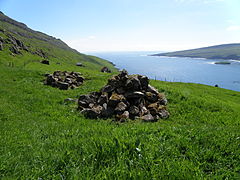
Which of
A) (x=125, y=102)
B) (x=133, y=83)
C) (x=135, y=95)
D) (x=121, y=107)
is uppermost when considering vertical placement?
(x=133, y=83)

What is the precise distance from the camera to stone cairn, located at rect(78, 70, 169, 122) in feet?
41.0

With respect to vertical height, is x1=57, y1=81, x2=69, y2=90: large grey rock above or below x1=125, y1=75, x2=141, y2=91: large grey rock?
below

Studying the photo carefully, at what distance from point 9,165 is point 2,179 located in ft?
2.32

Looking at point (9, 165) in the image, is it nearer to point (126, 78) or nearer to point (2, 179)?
point (2, 179)

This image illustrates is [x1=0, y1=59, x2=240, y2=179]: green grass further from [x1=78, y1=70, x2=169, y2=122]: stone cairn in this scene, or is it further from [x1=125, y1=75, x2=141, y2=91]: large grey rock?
[x1=125, y1=75, x2=141, y2=91]: large grey rock

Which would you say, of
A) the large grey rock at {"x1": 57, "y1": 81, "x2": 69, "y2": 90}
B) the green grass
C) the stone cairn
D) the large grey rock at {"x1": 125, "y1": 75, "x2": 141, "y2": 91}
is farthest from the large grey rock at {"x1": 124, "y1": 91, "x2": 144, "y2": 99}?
the large grey rock at {"x1": 57, "y1": 81, "x2": 69, "y2": 90}

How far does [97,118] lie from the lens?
12.2m

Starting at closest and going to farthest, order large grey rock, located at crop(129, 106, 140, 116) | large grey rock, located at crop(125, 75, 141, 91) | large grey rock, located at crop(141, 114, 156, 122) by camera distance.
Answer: large grey rock, located at crop(141, 114, 156, 122) < large grey rock, located at crop(129, 106, 140, 116) < large grey rock, located at crop(125, 75, 141, 91)

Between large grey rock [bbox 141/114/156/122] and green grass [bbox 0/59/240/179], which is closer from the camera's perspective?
green grass [bbox 0/59/240/179]

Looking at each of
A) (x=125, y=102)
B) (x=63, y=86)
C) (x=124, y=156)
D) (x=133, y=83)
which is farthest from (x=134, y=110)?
(x=63, y=86)

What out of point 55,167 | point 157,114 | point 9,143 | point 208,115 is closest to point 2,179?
point 55,167

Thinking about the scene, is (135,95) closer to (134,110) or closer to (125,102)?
(125,102)

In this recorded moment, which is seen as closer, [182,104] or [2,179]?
[2,179]

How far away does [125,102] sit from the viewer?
13312 millimetres
